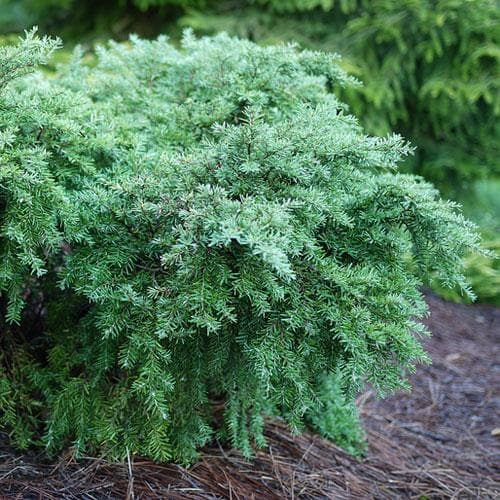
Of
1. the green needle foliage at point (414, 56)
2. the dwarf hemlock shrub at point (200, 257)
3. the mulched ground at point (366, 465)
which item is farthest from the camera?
the green needle foliage at point (414, 56)

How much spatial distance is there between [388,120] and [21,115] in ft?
13.0

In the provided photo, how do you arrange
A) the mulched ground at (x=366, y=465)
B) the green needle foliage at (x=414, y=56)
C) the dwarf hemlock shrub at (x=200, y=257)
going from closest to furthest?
the dwarf hemlock shrub at (x=200, y=257) → the mulched ground at (x=366, y=465) → the green needle foliage at (x=414, y=56)

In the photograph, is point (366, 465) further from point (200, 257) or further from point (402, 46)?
point (402, 46)

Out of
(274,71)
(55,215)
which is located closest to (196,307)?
(55,215)

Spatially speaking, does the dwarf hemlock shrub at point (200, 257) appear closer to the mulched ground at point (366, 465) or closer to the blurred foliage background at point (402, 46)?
the mulched ground at point (366, 465)

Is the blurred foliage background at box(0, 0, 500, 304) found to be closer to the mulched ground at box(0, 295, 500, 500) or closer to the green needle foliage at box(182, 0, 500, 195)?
the green needle foliage at box(182, 0, 500, 195)

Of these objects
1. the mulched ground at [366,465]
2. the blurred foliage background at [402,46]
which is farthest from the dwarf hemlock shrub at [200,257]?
the blurred foliage background at [402,46]

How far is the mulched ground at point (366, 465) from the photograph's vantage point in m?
2.13

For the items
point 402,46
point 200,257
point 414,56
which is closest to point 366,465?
point 200,257

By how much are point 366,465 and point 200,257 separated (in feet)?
4.46

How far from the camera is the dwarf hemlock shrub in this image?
1849 millimetres

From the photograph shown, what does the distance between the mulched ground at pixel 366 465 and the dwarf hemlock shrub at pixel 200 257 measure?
103mm

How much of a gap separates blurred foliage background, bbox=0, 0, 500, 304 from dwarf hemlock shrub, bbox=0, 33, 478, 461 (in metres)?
2.67

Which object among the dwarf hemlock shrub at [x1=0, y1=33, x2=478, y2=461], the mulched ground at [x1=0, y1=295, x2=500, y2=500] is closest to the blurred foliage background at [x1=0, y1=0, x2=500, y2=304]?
the mulched ground at [x1=0, y1=295, x2=500, y2=500]
